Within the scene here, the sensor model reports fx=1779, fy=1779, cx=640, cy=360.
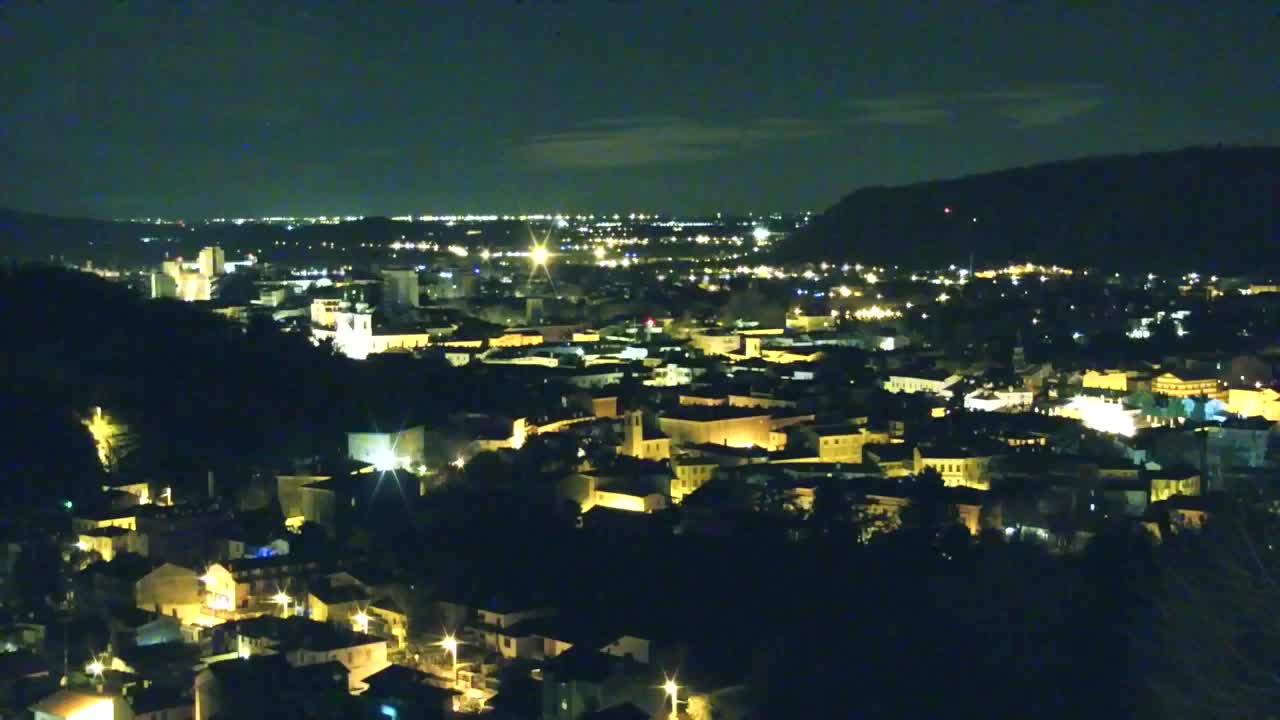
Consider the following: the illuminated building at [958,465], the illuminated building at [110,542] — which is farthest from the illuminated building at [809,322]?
the illuminated building at [110,542]

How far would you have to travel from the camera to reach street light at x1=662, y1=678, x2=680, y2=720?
29.5ft

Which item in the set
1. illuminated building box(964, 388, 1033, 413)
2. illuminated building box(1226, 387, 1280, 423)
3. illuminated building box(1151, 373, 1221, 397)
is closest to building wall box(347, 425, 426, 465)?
illuminated building box(964, 388, 1033, 413)

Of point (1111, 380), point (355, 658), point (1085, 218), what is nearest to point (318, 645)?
point (355, 658)

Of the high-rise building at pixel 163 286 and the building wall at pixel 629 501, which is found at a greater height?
the high-rise building at pixel 163 286

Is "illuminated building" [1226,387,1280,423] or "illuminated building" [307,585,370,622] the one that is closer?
"illuminated building" [307,585,370,622]

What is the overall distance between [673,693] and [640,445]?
6618 mm

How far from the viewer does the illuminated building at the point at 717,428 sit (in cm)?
1623

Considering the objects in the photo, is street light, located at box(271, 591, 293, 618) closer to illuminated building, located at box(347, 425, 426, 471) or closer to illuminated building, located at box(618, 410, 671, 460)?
illuminated building, located at box(347, 425, 426, 471)

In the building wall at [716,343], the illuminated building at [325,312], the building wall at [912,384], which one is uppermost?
the illuminated building at [325,312]

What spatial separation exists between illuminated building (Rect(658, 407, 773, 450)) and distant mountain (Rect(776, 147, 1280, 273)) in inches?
1142

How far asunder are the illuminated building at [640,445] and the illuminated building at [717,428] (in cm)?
18

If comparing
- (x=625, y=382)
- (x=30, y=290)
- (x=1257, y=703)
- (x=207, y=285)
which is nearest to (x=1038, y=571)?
(x=1257, y=703)

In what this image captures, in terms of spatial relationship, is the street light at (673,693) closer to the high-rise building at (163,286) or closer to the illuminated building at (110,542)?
the illuminated building at (110,542)

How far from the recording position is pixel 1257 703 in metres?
5.01
